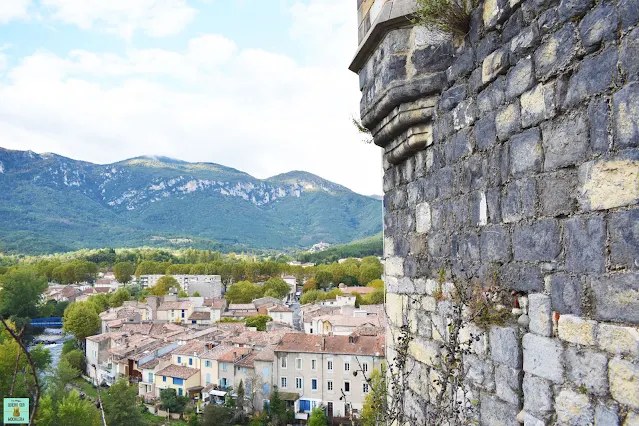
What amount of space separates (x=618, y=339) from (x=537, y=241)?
1.76ft

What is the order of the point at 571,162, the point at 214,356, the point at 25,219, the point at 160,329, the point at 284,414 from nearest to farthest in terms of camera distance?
the point at 571,162
the point at 284,414
the point at 214,356
the point at 160,329
the point at 25,219

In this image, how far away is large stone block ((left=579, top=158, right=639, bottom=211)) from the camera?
66.4 inches

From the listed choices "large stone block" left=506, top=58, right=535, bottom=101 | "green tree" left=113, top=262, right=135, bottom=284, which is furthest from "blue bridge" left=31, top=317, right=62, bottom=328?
"large stone block" left=506, top=58, right=535, bottom=101

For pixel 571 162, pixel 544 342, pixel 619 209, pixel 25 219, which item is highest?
pixel 25 219

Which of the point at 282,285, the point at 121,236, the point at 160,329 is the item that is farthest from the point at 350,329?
the point at 121,236

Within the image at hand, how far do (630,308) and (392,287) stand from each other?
2183mm

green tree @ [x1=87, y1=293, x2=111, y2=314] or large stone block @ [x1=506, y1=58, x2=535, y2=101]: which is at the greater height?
large stone block @ [x1=506, y1=58, x2=535, y2=101]

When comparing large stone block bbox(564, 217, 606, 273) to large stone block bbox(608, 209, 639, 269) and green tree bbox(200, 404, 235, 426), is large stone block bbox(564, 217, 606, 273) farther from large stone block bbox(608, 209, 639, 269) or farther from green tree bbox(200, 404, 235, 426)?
green tree bbox(200, 404, 235, 426)

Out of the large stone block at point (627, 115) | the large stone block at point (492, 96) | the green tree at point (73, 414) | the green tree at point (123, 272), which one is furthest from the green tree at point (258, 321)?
the large stone block at point (627, 115)

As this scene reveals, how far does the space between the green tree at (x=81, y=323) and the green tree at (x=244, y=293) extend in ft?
82.6

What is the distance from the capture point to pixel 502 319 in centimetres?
239

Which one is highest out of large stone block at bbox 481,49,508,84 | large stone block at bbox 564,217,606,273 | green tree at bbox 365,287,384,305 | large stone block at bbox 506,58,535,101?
large stone block at bbox 481,49,508,84

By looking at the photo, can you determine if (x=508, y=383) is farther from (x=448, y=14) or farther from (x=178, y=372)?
(x=178, y=372)

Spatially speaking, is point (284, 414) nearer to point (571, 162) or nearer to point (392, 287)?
point (392, 287)
